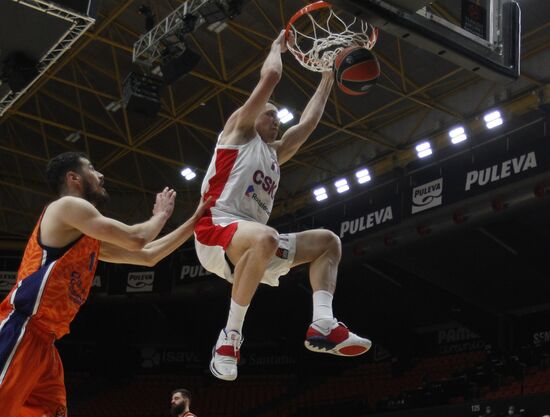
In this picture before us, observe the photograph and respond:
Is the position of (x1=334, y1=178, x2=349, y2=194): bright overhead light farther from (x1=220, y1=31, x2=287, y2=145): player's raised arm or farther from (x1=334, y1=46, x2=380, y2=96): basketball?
Answer: (x1=220, y1=31, x2=287, y2=145): player's raised arm

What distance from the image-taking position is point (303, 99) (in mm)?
21266

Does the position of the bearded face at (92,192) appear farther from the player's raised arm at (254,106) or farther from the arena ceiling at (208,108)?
the arena ceiling at (208,108)

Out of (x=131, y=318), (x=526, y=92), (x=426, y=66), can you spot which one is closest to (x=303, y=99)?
(x=426, y=66)

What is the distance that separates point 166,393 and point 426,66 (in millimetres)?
13522

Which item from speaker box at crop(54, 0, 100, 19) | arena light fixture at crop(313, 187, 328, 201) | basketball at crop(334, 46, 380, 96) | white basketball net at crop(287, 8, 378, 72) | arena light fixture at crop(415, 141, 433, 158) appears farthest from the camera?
arena light fixture at crop(313, 187, 328, 201)

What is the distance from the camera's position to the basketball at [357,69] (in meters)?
5.97

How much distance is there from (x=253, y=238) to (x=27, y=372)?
154cm

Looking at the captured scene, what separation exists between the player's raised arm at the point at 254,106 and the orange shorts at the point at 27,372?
6.02 feet

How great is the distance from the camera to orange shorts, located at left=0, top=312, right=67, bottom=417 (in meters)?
4.56

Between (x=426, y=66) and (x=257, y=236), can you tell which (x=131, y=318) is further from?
(x=257, y=236)

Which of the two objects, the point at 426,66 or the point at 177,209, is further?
the point at 177,209

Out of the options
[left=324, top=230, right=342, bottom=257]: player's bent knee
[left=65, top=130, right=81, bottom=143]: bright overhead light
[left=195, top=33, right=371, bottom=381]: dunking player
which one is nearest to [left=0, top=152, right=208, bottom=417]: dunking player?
[left=195, top=33, right=371, bottom=381]: dunking player

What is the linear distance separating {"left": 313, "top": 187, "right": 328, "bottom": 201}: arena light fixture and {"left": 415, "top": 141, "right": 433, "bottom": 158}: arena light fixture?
3.36 meters

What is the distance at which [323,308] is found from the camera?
5.33 metres
